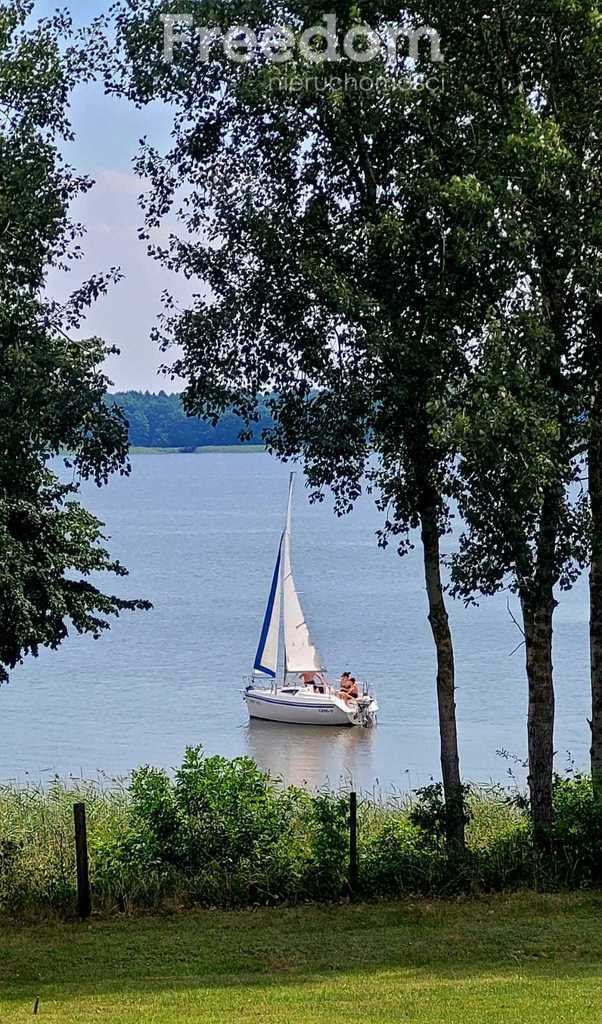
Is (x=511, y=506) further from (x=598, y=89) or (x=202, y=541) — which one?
(x=202, y=541)

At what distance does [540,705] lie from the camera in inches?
498

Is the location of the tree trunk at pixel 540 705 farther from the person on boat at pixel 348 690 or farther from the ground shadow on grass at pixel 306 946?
the person on boat at pixel 348 690

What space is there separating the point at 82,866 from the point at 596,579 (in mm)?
5457

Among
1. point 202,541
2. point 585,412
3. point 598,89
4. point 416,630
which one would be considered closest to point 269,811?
point 585,412

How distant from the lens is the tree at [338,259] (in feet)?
37.8

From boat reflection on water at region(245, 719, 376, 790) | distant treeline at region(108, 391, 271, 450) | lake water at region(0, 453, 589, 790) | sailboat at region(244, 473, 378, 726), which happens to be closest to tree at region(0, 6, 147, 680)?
lake water at region(0, 453, 589, 790)

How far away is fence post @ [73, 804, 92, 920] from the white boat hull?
89.6 feet

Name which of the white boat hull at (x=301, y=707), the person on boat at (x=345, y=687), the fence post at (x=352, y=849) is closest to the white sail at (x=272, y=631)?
the white boat hull at (x=301, y=707)

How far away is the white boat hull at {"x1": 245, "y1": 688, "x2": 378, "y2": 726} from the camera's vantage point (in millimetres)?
38281

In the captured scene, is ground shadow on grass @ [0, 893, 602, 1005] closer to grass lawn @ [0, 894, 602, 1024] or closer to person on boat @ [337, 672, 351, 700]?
grass lawn @ [0, 894, 602, 1024]

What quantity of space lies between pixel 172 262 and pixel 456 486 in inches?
135

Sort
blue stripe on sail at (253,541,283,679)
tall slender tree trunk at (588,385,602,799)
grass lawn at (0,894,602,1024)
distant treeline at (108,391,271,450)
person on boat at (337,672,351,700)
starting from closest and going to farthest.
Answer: grass lawn at (0,894,602,1024)
tall slender tree trunk at (588,385,602,799)
blue stripe on sail at (253,541,283,679)
person on boat at (337,672,351,700)
distant treeline at (108,391,271,450)

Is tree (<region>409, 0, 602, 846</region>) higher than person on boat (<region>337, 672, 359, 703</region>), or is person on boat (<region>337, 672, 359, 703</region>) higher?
tree (<region>409, 0, 602, 846</region>)

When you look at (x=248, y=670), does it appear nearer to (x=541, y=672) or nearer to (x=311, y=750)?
(x=311, y=750)
